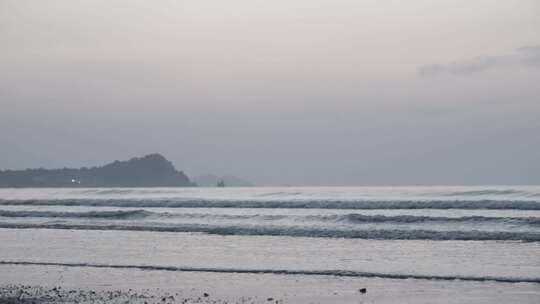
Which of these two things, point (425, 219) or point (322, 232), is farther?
point (425, 219)

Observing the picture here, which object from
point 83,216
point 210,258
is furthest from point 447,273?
point 83,216

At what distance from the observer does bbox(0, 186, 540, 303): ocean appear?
1302 cm

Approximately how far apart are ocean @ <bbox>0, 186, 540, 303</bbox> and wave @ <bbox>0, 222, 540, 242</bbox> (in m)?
0.04

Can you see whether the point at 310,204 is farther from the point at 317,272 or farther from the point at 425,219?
the point at 317,272

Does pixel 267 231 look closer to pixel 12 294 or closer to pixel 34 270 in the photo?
pixel 34 270

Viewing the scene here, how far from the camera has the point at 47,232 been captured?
81.0 ft

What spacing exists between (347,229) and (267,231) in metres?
2.40

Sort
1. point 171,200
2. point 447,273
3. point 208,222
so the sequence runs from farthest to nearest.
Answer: point 171,200, point 208,222, point 447,273

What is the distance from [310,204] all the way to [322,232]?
10565 mm

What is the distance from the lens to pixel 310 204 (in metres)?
32.7

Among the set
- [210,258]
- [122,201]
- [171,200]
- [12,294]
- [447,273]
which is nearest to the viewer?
[12,294]

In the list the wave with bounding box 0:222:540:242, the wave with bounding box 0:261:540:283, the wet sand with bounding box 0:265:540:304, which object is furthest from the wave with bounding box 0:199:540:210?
the wet sand with bounding box 0:265:540:304

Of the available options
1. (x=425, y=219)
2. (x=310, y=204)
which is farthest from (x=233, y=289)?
(x=310, y=204)

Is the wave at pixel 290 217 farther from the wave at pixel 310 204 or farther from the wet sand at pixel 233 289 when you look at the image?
the wet sand at pixel 233 289
